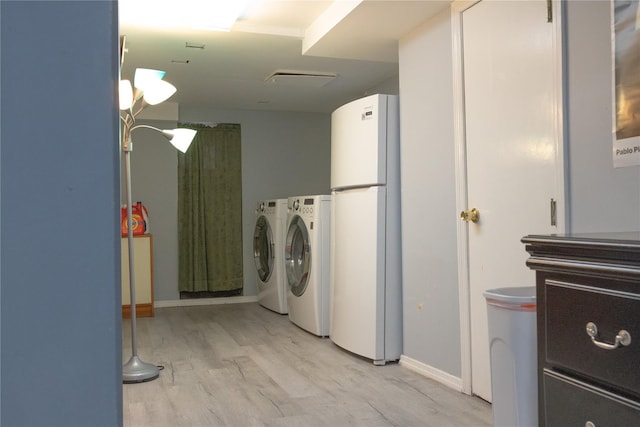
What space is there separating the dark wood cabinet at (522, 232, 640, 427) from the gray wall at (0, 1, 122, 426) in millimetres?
1083

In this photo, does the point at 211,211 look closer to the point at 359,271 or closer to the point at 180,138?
the point at 180,138

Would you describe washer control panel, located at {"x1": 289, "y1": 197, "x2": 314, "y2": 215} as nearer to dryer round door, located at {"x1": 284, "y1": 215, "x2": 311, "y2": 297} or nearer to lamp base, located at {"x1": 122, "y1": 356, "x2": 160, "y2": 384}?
dryer round door, located at {"x1": 284, "y1": 215, "x2": 311, "y2": 297}

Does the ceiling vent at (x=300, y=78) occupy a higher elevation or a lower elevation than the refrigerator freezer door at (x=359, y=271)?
higher

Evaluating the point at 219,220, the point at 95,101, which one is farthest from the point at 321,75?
the point at 95,101

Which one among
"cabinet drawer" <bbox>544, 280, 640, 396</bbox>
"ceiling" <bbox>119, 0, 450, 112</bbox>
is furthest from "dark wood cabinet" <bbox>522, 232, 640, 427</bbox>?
"ceiling" <bbox>119, 0, 450, 112</bbox>

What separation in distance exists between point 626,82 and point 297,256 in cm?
356

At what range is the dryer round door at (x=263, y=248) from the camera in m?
5.91

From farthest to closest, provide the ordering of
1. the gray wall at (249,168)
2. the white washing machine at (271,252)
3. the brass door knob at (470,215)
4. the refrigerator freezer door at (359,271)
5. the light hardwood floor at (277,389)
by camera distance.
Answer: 1. the gray wall at (249,168)
2. the white washing machine at (271,252)
3. the refrigerator freezer door at (359,271)
4. the brass door knob at (470,215)
5. the light hardwood floor at (277,389)

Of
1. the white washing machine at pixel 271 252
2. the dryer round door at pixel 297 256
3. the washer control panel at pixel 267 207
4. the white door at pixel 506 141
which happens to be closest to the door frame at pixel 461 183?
the white door at pixel 506 141

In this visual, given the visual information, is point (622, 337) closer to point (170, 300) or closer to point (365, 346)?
point (365, 346)

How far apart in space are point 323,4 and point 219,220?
3497 millimetres

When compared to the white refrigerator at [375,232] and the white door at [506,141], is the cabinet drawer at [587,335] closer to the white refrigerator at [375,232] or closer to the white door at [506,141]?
the white door at [506,141]

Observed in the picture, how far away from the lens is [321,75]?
5.08m

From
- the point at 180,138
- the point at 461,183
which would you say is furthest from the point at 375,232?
the point at 180,138
